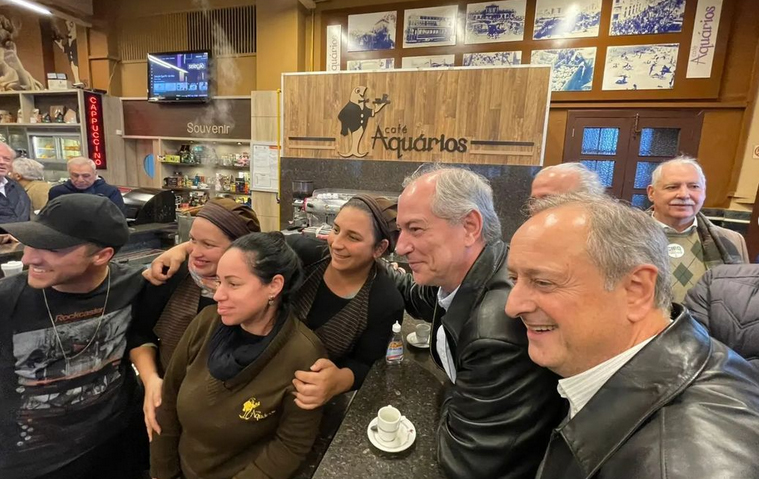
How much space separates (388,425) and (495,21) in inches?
226

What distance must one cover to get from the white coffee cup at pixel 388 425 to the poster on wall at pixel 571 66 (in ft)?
16.7

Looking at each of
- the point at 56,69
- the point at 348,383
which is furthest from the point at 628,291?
the point at 56,69

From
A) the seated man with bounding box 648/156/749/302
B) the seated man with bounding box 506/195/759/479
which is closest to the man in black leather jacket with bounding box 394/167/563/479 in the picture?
the seated man with bounding box 506/195/759/479

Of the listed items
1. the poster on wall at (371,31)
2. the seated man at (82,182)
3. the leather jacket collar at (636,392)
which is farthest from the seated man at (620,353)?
the poster on wall at (371,31)

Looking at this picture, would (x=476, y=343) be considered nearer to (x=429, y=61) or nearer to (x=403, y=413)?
(x=403, y=413)

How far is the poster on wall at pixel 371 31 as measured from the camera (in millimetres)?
5676

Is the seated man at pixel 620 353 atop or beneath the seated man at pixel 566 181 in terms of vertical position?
beneath

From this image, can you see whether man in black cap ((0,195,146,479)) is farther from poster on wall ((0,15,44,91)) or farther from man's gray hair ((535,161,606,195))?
poster on wall ((0,15,44,91))

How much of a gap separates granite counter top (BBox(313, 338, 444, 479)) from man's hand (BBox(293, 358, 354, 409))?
93mm

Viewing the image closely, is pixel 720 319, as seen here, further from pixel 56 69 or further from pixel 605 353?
pixel 56 69

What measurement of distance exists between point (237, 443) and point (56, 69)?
976 cm

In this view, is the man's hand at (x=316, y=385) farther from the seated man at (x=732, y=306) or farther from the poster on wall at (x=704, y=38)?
the poster on wall at (x=704, y=38)

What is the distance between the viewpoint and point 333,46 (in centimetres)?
599

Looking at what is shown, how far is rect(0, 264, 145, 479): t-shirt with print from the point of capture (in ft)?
4.25
